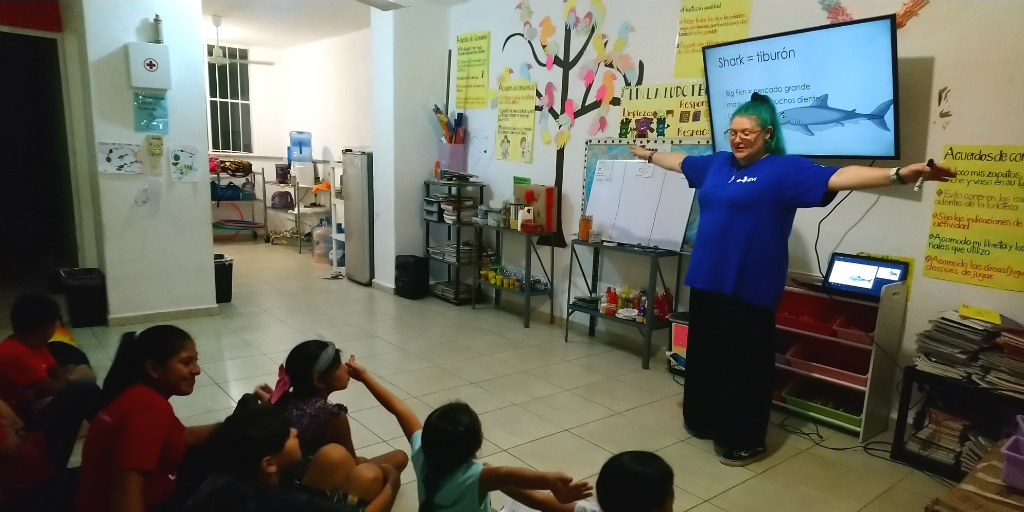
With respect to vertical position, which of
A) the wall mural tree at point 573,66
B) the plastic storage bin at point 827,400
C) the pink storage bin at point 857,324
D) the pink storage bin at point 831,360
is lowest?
the plastic storage bin at point 827,400

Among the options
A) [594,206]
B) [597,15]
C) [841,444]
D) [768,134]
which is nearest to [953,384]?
[841,444]

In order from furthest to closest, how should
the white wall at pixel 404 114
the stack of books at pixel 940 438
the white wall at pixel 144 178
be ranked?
1. the white wall at pixel 404 114
2. the white wall at pixel 144 178
3. the stack of books at pixel 940 438

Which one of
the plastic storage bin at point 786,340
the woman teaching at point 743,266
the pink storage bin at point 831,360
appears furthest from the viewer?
the plastic storage bin at point 786,340

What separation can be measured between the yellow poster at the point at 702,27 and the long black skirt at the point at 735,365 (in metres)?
1.71

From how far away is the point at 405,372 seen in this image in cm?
366

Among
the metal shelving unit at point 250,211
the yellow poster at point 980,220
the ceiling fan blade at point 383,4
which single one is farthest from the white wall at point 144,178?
the yellow poster at point 980,220

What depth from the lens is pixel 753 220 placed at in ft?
8.27

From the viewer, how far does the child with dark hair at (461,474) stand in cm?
149

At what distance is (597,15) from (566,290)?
2.04 metres

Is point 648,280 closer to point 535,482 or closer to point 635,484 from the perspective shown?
point 535,482

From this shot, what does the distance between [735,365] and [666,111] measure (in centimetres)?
193

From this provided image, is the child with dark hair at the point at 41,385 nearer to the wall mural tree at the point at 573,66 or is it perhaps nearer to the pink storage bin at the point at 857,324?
the pink storage bin at the point at 857,324

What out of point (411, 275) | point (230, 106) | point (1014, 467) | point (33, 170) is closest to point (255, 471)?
point (1014, 467)

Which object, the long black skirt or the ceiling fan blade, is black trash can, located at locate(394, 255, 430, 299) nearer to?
the ceiling fan blade
